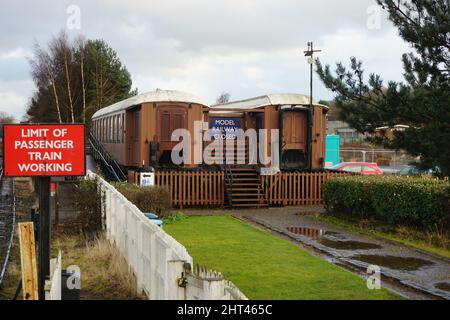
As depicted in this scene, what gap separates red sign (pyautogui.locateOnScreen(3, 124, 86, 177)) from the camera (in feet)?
23.9

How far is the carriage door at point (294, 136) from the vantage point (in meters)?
21.6

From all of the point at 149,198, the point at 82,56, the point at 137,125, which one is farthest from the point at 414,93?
the point at 82,56

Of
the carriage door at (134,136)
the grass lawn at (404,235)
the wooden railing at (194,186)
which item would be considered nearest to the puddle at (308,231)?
the grass lawn at (404,235)

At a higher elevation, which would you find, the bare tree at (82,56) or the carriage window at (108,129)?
the bare tree at (82,56)

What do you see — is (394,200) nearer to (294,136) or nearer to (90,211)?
(90,211)

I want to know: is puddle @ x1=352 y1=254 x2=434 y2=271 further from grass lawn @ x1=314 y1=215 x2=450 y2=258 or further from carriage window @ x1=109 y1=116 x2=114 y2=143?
carriage window @ x1=109 y1=116 x2=114 y2=143

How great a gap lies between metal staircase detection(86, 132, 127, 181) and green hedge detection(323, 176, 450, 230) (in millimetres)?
8399

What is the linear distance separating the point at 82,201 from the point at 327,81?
6877mm

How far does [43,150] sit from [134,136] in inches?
564

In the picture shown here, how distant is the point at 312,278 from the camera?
8617 millimetres

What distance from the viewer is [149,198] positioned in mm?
15078

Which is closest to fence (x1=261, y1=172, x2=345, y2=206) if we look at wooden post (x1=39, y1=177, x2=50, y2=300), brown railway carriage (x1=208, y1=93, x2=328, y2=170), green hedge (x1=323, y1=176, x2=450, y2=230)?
brown railway carriage (x1=208, y1=93, x2=328, y2=170)

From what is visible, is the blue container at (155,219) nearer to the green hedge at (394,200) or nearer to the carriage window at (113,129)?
the green hedge at (394,200)
